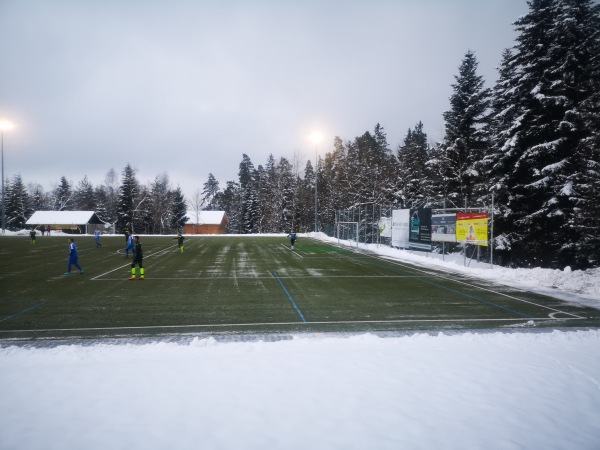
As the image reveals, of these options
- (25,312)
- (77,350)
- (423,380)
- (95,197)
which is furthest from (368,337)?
(95,197)

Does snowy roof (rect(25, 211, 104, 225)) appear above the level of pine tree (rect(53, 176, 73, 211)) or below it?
below

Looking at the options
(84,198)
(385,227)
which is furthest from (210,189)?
(385,227)

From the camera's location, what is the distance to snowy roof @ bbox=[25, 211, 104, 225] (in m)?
72.9

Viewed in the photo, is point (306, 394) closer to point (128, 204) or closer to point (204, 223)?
point (128, 204)

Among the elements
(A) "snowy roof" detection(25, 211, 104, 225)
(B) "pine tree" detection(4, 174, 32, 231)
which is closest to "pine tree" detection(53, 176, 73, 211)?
(B) "pine tree" detection(4, 174, 32, 231)

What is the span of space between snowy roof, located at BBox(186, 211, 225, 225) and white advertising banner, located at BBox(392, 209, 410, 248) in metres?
60.1

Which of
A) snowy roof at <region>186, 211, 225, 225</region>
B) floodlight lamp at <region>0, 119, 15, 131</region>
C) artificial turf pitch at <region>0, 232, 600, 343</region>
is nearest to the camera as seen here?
artificial turf pitch at <region>0, 232, 600, 343</region>

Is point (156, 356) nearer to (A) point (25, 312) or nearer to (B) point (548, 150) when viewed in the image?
(A) point (25, 312)

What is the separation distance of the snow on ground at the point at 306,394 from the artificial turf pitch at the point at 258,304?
1.30 metres

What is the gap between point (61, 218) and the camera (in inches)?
2896

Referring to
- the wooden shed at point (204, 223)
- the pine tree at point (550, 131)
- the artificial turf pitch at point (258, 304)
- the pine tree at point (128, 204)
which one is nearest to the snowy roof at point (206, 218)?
the wooden shed at point (204, 223)

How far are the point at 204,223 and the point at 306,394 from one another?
8121 cm

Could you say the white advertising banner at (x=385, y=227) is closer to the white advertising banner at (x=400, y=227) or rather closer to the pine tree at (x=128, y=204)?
the white advertising banner at (x=400, y=227)

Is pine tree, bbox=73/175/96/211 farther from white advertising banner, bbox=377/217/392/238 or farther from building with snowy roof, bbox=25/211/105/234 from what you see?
white advertising banner, bbox=377/217/392/238
